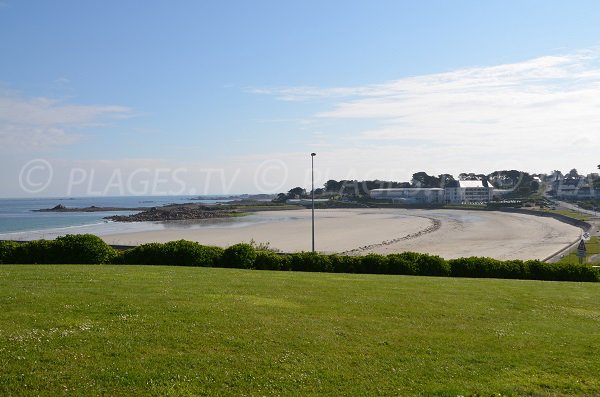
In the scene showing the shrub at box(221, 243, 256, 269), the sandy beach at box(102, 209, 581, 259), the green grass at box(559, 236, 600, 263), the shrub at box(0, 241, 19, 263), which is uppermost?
the shrub at box(0, 241, 19, 263)

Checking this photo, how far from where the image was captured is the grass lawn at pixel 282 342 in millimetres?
7711

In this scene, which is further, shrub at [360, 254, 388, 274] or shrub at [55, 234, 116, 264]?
shrub at [360, 254, 388, 274]

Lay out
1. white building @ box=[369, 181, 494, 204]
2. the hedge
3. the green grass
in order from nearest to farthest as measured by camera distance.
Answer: the hedge, the green grass, white building @ box=[369, 181, 494, 204]

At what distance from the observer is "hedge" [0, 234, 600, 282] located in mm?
23734

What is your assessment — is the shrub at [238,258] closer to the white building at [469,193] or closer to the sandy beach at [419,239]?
the sandy beach at [419,239]

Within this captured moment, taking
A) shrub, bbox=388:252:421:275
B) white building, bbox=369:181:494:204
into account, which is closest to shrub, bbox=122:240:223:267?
shrub, bbox=388:252:421:275

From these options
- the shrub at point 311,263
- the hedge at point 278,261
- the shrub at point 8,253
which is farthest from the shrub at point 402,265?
the shrub at point 8,253

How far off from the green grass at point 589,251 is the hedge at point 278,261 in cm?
1351

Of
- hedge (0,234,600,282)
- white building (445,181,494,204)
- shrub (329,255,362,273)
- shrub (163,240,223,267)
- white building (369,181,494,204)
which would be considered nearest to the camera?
hedge (0,234,600,282)

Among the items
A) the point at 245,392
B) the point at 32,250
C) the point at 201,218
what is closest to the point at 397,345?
the point at 245,392

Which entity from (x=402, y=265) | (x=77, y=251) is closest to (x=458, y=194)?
(x=402, y=265)

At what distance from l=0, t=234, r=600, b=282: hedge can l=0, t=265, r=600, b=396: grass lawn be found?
29.4ft

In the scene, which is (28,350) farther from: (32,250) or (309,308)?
(32,250)

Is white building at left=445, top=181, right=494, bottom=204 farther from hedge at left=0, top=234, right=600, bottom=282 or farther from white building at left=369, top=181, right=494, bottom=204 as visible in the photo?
hedge at left=0, top=234, right=600, bottom=282
